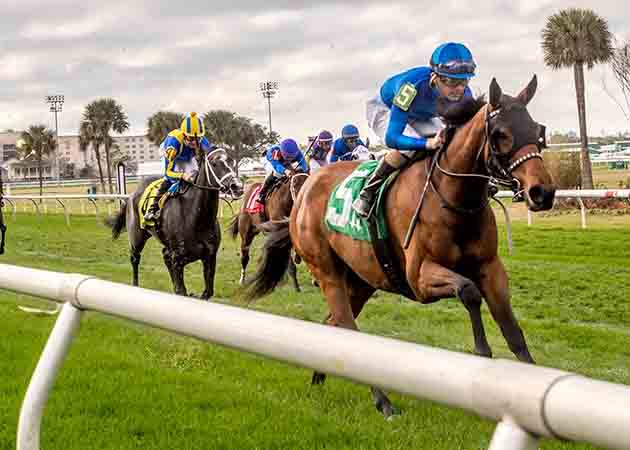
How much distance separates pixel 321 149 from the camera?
1020 centimetres

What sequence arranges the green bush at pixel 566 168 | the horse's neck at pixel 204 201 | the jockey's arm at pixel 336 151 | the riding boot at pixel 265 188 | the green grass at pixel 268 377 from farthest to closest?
the green bush at pixel 566 168 < the riding boot at pixel 265 188 < the jockey's arm at pixel 336 151 < the horse's neck at pixel 204 201 < the green grass at pixel 268 377

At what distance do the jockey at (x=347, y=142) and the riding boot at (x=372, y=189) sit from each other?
16.0 ft

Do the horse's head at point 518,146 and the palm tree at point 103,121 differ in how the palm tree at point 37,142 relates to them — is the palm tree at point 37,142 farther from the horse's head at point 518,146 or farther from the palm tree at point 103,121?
the horse's head at point 518,146

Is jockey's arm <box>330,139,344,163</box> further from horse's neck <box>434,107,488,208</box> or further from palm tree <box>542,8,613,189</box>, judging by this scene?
palm tree <box>542,8,613,189</box>

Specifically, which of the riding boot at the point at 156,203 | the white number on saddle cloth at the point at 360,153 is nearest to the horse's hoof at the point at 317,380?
the riding boot at the point at 156,203

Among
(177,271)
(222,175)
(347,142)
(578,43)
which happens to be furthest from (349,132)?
(578,43)

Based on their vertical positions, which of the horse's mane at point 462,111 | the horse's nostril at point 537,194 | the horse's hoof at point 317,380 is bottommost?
the horse's hoof at point 317,380

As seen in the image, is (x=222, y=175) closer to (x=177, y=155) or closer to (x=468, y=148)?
(x=177, y=155)

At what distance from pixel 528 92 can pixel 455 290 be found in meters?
0.93

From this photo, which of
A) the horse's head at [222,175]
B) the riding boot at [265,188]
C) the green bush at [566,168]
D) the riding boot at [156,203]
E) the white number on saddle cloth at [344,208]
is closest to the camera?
the white number on saddle cloth at [344,208]

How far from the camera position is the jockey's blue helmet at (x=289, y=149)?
9.57m

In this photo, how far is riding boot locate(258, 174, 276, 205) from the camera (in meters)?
10.0

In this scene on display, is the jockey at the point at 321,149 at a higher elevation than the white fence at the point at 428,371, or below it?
higher

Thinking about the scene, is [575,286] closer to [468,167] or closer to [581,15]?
[468,167]
